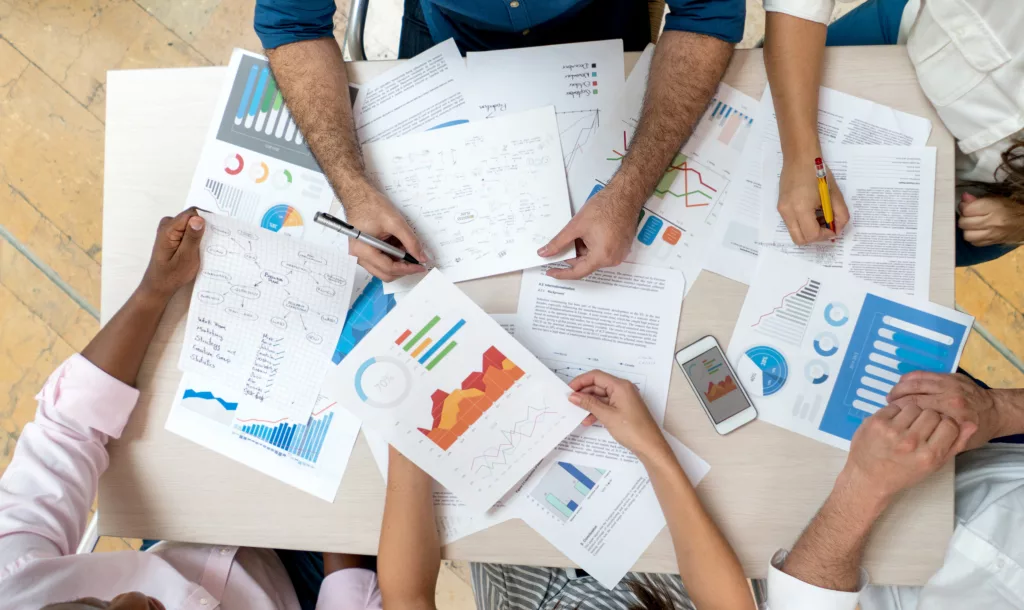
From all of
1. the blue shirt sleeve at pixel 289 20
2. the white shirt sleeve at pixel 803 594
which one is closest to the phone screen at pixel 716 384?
the white shirt sleeve at pixel 803 594

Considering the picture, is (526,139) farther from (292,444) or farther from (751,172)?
(292,444)

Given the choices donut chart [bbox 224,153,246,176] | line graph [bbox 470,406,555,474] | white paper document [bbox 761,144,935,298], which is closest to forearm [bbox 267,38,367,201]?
donut chart [bbox 224,153,246,176]

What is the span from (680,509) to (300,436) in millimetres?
570

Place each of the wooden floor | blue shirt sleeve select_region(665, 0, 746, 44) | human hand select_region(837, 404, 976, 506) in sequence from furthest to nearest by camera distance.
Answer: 1. the wooden floor
2. blue shirt sleeve select_region(665, 0, 746, 44)
3. human hand select_region(837, 404, 976, 506)

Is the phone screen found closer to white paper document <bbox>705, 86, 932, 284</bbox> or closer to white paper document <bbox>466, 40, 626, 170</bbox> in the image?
white paper document <bbox>705, 86, 932, 284</bbox>

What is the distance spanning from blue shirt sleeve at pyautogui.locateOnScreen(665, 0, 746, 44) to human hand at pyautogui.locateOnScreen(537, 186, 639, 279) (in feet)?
0.93

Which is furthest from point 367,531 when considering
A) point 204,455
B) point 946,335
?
point 946,335

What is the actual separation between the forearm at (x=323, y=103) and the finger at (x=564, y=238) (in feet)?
0.97

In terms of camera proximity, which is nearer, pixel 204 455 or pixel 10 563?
pixel 10 563

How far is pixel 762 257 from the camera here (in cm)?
98

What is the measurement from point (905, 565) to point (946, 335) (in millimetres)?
332

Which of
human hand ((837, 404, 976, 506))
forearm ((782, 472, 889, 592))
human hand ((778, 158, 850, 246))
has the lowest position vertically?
forearm ((782, 472, 889, 592))

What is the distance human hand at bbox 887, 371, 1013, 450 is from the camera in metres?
0.90

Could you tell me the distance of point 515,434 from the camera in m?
0.96
